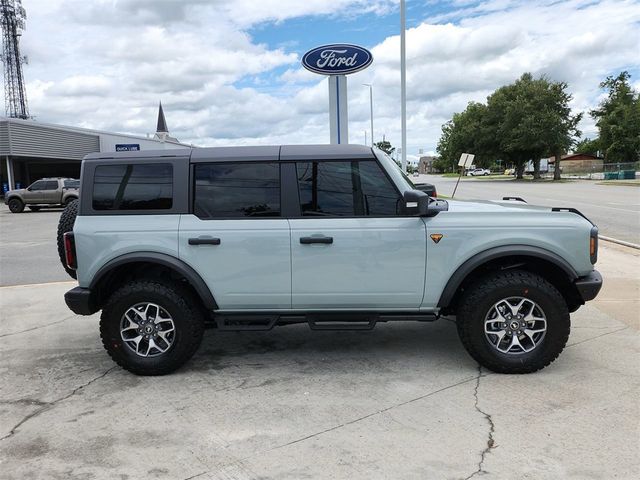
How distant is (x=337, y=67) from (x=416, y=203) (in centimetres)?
983

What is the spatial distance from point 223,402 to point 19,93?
90154 mm

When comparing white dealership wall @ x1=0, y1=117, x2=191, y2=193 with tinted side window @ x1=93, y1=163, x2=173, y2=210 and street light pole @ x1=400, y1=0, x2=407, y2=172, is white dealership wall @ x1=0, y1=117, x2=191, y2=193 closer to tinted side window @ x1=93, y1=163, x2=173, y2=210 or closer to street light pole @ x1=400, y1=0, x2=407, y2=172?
street light pole @ x1=400, y1=0, x2=407, y2=172

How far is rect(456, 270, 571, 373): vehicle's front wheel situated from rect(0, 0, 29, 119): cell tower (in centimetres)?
8279

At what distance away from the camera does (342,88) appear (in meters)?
13.2

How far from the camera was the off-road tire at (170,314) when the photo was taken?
4.25 m

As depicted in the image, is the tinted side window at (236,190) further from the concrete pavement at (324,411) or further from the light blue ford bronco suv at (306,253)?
the concrete pavement at (324,411)

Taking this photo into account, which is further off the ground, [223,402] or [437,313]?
[437,313]

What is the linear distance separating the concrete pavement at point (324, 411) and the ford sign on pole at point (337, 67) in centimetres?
854

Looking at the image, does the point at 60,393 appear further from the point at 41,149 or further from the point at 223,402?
the point at 41,149

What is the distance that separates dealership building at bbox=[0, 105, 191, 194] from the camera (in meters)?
34.5

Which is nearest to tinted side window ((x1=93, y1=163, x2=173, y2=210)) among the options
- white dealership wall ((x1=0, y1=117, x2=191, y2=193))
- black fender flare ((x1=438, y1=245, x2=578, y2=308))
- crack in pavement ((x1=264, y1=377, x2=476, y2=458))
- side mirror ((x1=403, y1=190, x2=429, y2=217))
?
side mirror ((x1=403, y1=190, x2=429, y2=217))

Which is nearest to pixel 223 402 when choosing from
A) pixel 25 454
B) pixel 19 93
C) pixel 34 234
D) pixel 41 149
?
pixel 25 454

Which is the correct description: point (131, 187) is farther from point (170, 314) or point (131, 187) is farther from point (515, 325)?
point (515, 325)

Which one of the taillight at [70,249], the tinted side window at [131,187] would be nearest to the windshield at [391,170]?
the tinted side window at [131,187]
